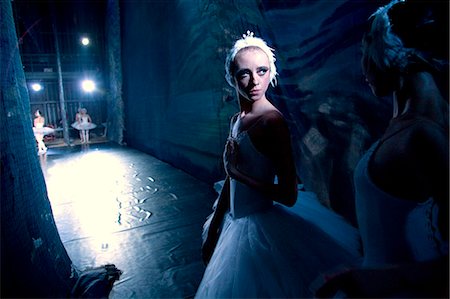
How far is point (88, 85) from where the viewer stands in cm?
1603

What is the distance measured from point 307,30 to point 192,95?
351 cm

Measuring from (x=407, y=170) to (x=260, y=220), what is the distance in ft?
3.09

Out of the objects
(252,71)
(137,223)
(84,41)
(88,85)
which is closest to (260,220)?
(252,71)

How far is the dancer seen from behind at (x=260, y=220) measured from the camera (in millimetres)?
1277

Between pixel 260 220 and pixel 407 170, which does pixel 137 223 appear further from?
pixel 407 170

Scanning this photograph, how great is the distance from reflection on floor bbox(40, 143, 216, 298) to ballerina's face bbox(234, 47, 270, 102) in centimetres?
169

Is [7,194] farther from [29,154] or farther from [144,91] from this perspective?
[144,91]

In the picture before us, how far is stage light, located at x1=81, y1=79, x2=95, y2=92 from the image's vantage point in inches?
628

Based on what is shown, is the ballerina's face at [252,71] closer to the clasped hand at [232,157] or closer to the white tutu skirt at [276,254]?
the clasped hand at [232,157]

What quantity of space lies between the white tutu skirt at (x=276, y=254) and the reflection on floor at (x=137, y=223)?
0.97m

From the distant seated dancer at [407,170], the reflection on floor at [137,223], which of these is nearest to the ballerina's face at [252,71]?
the distant seated dancer at [407,170]

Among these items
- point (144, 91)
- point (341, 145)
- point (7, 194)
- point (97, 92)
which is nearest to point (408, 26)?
point (341, 145)

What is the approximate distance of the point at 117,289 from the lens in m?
2.24

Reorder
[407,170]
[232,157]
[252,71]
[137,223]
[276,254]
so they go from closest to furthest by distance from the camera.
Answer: [407,170] → [276,254] → [252,71] → [232,157] → [137,223]
